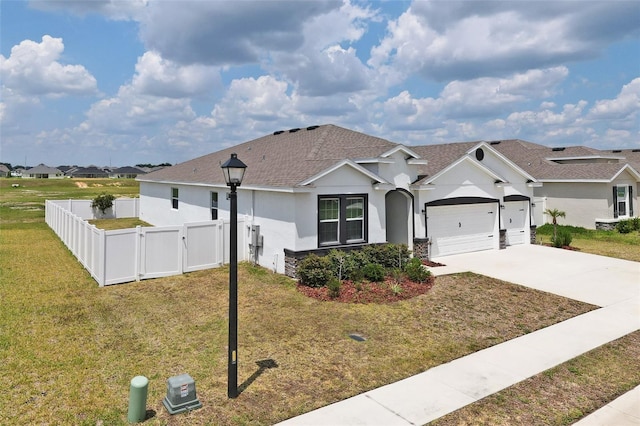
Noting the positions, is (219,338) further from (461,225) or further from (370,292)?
(461,225)

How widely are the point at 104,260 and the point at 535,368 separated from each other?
1194cm

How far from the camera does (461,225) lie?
18.8 metres

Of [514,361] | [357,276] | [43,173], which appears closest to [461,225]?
[357,276]

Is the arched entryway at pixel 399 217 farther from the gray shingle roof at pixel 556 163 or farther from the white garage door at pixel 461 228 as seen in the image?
the gray shingle roof at pixel 556 163

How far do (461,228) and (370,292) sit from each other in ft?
28.4

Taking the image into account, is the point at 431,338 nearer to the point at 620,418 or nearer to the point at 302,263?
the point at 620,418

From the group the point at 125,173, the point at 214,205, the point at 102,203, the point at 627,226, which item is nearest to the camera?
the point at 214,205

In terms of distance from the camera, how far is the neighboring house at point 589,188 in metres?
25.3

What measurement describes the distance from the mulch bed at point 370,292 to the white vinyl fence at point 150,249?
413 centimetres

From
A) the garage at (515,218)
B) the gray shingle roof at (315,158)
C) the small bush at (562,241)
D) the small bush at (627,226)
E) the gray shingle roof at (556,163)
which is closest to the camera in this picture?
the gray shingle roof at (315,158)

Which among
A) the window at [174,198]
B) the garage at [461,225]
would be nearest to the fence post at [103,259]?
the window at [174,198]

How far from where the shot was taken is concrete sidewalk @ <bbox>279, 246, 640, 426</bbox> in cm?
590

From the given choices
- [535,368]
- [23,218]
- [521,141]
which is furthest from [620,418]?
[23,218]

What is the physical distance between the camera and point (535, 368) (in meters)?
7.46
